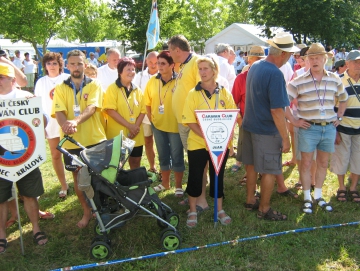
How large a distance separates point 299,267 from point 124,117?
258 cm

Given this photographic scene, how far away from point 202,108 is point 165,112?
87cm

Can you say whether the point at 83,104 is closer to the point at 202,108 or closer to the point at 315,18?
the point at 202,108

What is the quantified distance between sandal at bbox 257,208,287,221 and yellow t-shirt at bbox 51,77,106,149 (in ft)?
7.00

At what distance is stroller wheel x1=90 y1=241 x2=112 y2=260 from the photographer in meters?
3.35

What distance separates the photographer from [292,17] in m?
25.5

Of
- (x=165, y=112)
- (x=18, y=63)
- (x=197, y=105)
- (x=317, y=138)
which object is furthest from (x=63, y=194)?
(x=18, y=63)

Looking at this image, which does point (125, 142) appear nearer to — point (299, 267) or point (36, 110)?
point (36, 110)

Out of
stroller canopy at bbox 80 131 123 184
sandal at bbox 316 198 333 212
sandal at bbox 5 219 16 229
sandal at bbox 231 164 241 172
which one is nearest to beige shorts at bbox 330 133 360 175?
sandal at bbox 316 198 333 212

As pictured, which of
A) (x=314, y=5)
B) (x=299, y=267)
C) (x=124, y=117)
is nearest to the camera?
(x=299, y=267)

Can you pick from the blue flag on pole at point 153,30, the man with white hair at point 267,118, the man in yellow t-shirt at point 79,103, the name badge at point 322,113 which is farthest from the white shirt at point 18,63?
the name badge at point 322,113

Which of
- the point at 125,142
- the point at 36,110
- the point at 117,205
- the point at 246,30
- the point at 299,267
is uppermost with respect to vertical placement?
the point at 246,30

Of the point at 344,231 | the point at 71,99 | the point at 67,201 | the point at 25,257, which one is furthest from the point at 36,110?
the point at 344,231

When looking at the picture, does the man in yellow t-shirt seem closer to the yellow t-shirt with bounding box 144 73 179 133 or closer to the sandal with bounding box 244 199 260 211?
the yellow t-shirt with bounding box 144 73 179 133

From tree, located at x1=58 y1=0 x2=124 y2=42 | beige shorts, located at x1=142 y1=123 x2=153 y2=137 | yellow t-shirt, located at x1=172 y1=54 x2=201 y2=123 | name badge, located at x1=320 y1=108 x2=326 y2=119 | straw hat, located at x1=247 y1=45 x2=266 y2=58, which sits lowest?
beige shorts, located at x1=142 y1=123 x2=153 y2=137
